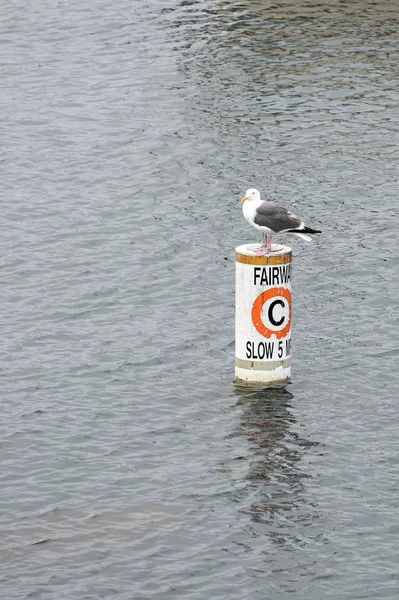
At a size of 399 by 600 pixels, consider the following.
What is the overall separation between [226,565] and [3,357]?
28.9 feet

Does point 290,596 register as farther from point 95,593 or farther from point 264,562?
point 95,593

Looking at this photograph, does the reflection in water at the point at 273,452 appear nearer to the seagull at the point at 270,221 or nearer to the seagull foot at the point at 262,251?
the seagull foot at the point at 262,251

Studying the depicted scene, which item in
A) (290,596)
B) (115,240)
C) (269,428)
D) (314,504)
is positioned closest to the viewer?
(290,596)

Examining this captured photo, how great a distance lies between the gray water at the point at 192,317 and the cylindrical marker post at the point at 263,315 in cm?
43

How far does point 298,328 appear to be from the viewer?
25938 mm

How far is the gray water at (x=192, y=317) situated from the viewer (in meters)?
17.8

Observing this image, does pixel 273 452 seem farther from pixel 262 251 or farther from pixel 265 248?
pixel 265 248

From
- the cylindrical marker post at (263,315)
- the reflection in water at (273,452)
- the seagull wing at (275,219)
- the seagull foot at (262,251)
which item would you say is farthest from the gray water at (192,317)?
→ the seagull wing at (275,219)

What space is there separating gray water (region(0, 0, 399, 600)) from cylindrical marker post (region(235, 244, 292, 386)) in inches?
16.8

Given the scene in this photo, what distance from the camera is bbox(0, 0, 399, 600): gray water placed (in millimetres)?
17797

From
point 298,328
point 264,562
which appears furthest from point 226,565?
point 298,328

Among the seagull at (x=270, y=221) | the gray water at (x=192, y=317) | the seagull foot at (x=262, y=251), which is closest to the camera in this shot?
the gray water at (x=192, y=317)

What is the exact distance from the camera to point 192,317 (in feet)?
87.6

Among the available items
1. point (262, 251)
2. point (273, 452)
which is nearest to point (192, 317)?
point (262, 251)
